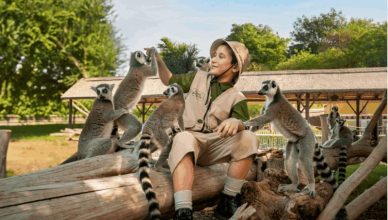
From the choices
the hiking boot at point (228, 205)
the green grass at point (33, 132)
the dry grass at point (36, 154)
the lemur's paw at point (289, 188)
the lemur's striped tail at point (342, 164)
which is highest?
the hiking boot at point (228, 205)

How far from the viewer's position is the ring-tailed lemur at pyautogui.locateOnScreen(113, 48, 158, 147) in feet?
16.2

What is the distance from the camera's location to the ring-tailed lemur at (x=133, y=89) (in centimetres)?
495

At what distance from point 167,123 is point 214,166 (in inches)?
25.6

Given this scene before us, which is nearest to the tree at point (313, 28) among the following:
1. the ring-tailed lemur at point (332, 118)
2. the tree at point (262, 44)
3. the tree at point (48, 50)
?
the tree at point (262, 44)

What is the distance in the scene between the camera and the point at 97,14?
Result: 104ft

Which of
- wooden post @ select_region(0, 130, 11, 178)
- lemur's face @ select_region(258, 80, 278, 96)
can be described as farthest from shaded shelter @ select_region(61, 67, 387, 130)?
wooden post @ select_region(0, 130, 11, 178)

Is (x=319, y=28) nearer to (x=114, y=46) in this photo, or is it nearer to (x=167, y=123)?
(x=114, y=46)

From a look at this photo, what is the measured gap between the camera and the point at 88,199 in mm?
2914

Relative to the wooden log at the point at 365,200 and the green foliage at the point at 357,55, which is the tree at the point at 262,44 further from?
the wooden log at the point at 365,200

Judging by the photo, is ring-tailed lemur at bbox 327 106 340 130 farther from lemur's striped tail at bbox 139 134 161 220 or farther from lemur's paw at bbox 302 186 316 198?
lemur's striped tail at bbox 139 134 161 220

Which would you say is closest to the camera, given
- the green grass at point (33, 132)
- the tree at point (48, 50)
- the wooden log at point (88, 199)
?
the wooden log at point (88, 199)

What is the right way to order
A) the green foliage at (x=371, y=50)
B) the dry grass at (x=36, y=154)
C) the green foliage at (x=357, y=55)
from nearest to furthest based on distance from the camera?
the dry grass at (x=36, y=154) < the green foliage at (x=371, y=50) < the green foliage at (x=357, y=55)

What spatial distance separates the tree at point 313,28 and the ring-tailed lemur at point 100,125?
53.3 meters

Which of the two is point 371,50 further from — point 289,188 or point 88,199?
point 88,199
